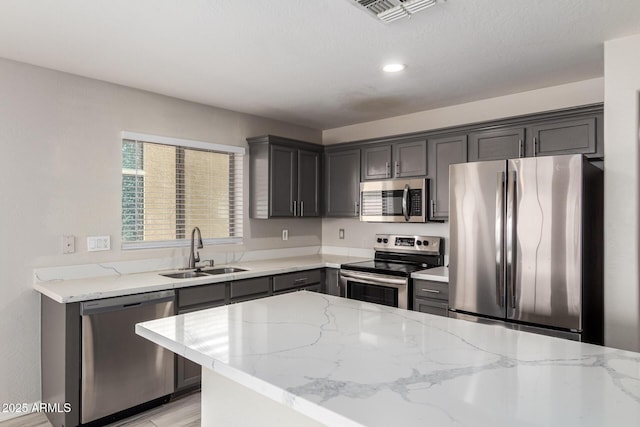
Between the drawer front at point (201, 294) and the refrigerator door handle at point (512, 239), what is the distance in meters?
2.08

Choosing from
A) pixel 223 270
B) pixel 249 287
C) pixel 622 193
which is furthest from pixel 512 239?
pixel 223 270

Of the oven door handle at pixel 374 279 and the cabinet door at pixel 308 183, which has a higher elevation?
the cabinet door at pixel 308 183

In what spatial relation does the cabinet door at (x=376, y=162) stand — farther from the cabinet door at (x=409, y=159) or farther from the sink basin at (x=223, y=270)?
the sink basin at (x=223, y=270)

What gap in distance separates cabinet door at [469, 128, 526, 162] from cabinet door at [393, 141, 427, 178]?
45 cm

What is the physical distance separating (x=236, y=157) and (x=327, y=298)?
2.37m

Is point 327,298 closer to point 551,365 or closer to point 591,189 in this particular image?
point 551,365

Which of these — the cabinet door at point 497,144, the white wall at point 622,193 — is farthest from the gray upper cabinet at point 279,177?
the white wall at point 622,193

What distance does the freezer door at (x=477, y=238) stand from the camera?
2.62 meters

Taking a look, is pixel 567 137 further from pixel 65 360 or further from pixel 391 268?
pixel 65 360

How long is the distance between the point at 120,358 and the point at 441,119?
3420mm

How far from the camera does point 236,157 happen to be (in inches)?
162

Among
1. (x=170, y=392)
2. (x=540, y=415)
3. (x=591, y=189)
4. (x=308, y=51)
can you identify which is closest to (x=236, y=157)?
(x=308, y=51)

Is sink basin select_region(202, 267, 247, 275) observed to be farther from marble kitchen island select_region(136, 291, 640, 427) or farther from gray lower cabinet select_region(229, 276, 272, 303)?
Result: marble kitchen island select_region(136, 291, 640, 427)

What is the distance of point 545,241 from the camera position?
2.44 metres
